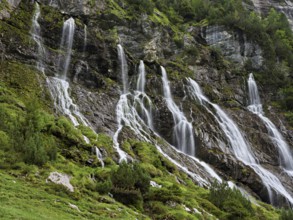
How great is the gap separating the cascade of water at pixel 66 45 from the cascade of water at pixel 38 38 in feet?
6.82

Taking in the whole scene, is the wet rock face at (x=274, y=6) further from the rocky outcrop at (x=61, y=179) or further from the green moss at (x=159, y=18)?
the rocky outcrop at (x=61, y=179)

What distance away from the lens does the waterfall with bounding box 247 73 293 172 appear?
3909cm

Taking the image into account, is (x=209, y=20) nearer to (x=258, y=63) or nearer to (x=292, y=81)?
(x=258, y=63)

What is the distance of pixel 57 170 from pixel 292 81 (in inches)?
1971

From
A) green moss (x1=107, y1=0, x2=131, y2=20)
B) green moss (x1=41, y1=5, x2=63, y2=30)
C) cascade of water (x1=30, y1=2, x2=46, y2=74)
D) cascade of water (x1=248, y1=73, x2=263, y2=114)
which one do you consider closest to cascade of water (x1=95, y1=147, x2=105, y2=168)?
cascade of water (x1=30, y1=2, x2=46, y2=74)

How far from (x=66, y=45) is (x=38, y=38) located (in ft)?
11.7

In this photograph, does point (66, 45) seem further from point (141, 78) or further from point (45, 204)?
point (45, 204)

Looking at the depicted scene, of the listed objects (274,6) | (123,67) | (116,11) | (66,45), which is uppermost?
(274,6)

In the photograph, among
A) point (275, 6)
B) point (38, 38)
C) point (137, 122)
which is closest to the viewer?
point (137, 122)

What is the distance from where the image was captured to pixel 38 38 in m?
40.1

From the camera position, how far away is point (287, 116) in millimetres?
48250

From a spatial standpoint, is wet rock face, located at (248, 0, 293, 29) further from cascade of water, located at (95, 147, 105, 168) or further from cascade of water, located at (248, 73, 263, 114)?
cascade of water, located at (95, 147, 105, 168)

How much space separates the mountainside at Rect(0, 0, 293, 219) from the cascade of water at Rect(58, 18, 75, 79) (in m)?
0.16

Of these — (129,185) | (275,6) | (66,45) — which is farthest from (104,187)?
(275,6)
